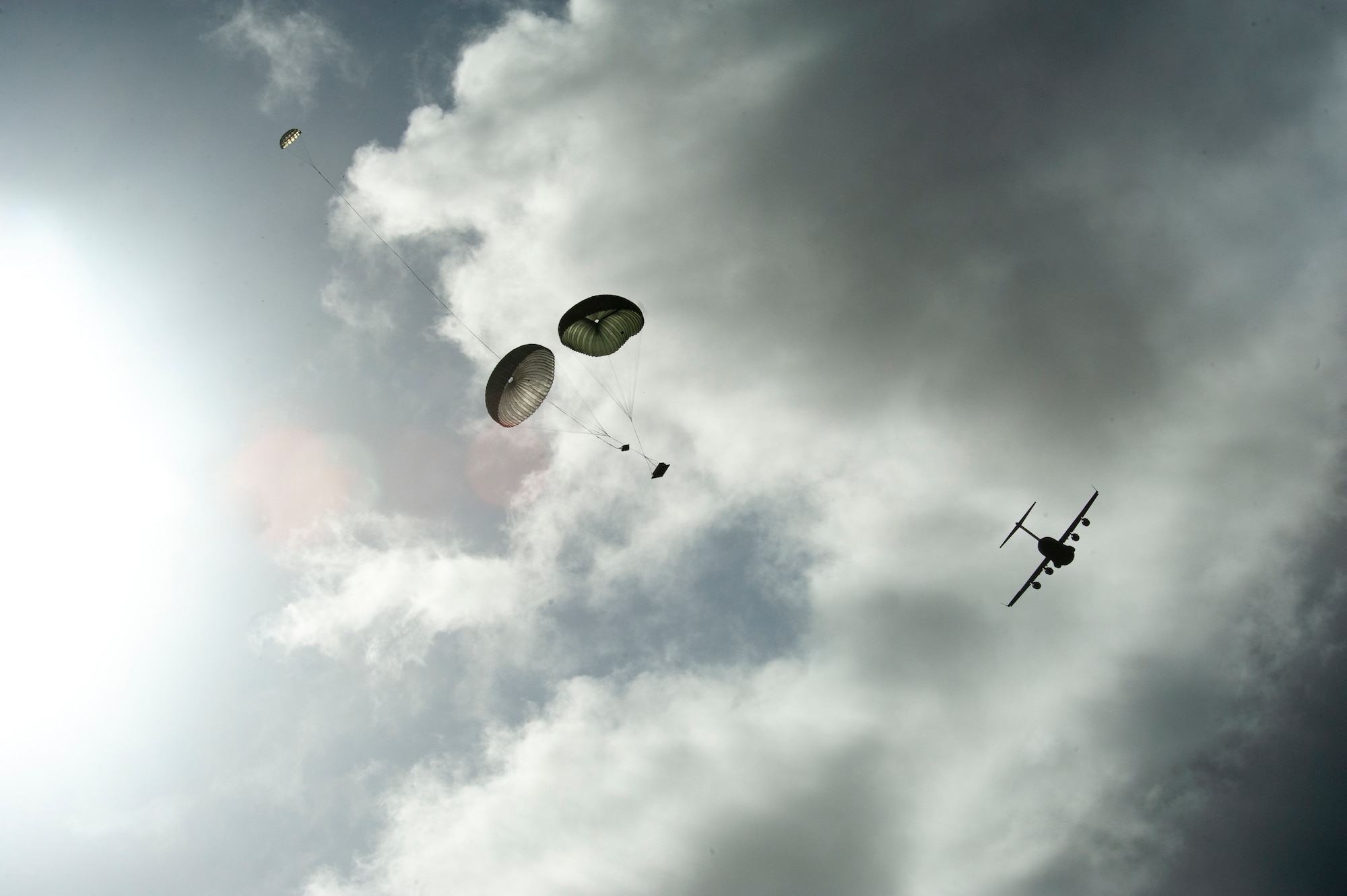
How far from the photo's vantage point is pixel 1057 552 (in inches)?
1590

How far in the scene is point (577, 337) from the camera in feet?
Result: 101

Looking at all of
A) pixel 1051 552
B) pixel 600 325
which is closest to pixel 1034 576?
pixel 1051 552

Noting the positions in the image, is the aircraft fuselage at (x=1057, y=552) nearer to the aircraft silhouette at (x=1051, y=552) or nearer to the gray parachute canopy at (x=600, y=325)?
the aircraft silhouette at (x=1051, y=552)

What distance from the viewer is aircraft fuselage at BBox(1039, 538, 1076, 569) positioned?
39.9 metres

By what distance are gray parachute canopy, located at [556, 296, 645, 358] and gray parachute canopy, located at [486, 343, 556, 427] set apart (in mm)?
1637

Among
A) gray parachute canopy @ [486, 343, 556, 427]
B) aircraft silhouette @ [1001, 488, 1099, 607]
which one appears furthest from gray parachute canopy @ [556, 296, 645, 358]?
aircraft silhouette @ [1001, 488, 1099, 607]

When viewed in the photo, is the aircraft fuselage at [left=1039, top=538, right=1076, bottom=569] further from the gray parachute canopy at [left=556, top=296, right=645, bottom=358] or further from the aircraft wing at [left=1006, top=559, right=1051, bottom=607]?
the gray parachute canopy at [left=556, top=296, right=645, bottom=358]

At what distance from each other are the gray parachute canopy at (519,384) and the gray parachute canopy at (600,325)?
164cm

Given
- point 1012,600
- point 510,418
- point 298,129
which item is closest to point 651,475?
point 510,418

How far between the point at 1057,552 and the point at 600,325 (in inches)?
1413

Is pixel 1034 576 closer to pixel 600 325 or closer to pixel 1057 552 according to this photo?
pixel 1057 552

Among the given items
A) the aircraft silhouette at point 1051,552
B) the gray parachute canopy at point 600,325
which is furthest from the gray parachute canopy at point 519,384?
the aircraft silhouette at point 1051,552

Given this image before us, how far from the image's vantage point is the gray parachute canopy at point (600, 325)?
2916cm

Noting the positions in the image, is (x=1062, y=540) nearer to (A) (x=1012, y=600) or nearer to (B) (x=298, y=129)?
(A) (x=1012, y=600)
